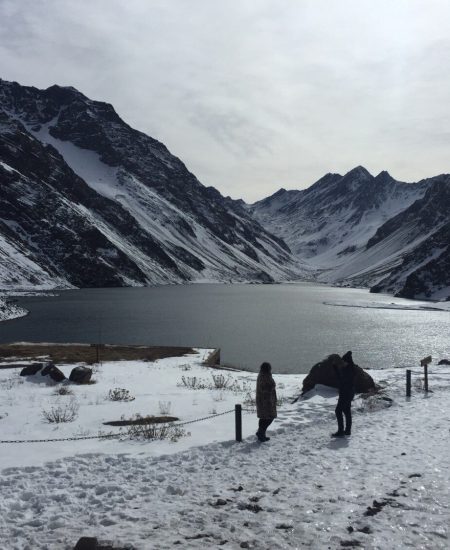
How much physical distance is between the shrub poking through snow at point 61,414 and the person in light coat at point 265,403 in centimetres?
626

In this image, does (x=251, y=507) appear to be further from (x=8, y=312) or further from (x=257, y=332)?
(x=8, y=312)

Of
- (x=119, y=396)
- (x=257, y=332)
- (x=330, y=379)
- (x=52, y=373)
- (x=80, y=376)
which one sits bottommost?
(x=119, y=396)

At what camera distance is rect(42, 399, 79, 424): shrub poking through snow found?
632 inches

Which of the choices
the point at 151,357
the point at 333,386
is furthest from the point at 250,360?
the point at 333,386

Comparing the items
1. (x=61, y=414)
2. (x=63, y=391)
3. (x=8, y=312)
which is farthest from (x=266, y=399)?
(x=8, y=312)

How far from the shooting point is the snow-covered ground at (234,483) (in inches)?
339

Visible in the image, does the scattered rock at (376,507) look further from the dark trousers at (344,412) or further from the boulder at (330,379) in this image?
the boulder at (330,379)

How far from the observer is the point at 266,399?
14.7m

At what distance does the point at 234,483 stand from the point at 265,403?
3.82m

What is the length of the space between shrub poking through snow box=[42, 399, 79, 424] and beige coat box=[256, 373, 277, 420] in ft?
20.5

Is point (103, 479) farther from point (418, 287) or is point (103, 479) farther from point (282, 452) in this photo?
point (418, 287)

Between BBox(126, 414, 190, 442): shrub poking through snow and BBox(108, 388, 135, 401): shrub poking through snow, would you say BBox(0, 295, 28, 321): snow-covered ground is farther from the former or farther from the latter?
BBox(126, 414, 190, 442): shrub poking through snow

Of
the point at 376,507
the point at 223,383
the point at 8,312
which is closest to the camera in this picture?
the point at 376,507

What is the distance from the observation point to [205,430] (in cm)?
1534
